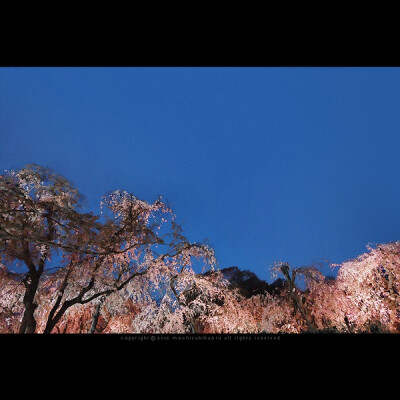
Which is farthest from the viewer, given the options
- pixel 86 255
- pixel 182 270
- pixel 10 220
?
pixel 182 270

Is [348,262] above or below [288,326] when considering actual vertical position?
above

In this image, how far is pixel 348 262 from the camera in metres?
7.07
